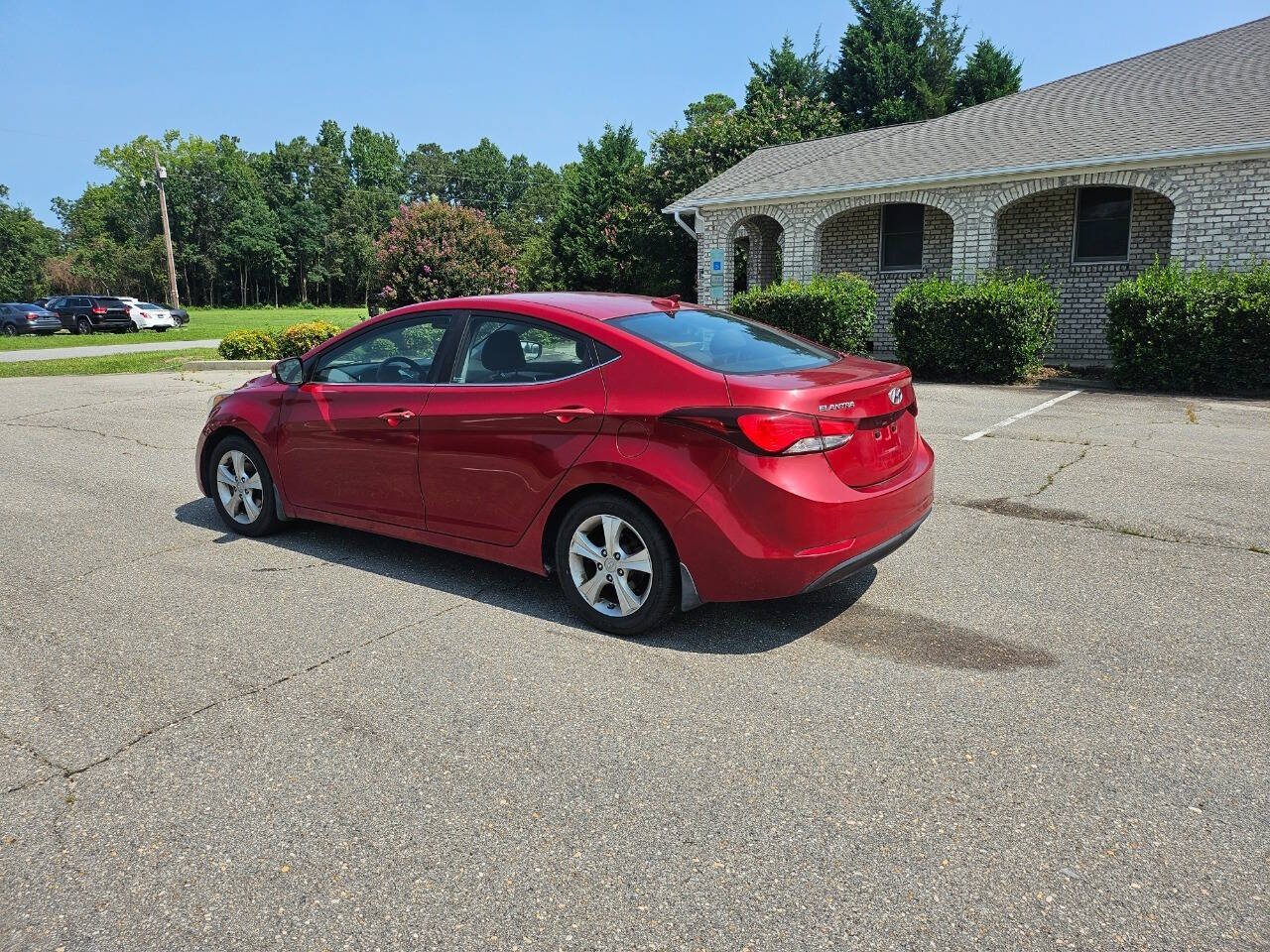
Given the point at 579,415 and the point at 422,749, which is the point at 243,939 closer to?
the point at 422,749

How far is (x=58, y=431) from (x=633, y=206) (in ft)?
76.4

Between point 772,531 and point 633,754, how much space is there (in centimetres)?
113

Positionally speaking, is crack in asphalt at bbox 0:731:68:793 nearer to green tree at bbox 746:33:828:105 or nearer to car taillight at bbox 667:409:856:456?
car taillight at bbox 667:409:856:456

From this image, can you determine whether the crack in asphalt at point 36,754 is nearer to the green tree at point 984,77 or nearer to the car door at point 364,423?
the car door at point 364,423

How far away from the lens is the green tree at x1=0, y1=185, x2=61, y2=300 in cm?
8169

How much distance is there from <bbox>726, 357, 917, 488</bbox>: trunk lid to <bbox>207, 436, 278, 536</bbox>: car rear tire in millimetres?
3341

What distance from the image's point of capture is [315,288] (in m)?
93.7

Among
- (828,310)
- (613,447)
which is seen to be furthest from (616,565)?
(828,310)

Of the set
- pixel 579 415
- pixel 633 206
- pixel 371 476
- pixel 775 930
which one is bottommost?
pixel 775 930

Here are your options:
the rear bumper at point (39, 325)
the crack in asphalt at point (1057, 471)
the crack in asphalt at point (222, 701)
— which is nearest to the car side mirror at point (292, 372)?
the crack in asphalt at point (222, 701)

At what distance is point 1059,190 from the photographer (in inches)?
741

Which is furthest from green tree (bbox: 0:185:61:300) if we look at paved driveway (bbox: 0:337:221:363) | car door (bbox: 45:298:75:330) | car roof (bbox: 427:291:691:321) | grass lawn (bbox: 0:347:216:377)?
car roof (bbox: 427:291:691:321)

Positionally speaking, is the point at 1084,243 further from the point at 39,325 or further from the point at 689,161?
the point at 39,325

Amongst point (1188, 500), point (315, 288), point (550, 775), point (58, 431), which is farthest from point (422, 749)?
point (315, 288)
